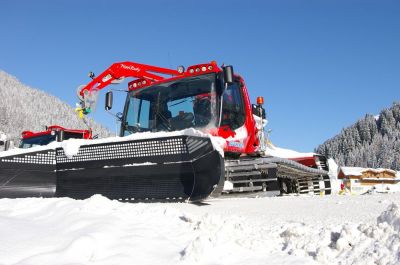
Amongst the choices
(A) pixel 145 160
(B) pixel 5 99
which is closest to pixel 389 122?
(B) pixel 5 99

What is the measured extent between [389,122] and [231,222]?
13511cm

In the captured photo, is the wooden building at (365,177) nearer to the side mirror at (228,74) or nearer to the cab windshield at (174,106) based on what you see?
the cab windshield at (174,106)

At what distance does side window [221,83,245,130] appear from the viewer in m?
7.18

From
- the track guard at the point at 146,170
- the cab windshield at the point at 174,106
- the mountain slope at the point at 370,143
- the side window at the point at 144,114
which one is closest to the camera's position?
the track guard at the point at 146,170

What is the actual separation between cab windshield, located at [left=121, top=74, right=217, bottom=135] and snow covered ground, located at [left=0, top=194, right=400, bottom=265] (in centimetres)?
291

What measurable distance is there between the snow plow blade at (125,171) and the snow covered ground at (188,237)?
150cm

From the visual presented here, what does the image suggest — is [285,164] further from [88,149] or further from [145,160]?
[88,149]

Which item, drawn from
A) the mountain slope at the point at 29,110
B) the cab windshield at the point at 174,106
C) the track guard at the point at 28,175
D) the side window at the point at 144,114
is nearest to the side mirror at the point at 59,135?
the cab windshield at the point at 174,106

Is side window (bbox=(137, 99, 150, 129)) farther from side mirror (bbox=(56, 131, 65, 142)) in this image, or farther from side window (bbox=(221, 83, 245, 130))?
side mirror (bbox=(56, 131, 65, 142))

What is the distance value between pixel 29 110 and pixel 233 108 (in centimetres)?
14297

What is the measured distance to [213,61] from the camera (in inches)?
294

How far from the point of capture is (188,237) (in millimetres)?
3482

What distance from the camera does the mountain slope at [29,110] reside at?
401ft

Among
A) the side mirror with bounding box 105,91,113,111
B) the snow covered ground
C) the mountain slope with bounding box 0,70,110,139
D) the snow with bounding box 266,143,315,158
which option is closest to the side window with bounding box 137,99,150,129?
the side mirror with bounding box 105,91,113,111
